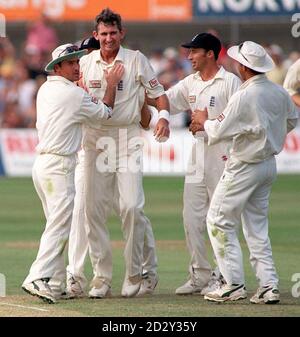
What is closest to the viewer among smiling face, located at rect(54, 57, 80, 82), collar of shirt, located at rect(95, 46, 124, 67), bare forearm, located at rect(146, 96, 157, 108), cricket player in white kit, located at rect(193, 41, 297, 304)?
cricket player in white kit, located at rect(193, 41, 297, 304)

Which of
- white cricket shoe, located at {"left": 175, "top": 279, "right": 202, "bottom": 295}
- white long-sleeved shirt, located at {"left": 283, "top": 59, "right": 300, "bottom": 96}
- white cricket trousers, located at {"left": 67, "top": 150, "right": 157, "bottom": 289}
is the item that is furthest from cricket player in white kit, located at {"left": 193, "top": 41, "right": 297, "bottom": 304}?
white long-sleeved shirt, located at {"left": 283, "top": 59, "right": 300, "bottom": 96}

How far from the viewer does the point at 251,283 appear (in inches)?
485

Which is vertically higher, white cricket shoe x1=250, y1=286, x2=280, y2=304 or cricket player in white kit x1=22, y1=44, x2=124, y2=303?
cricket player in white kit x1=22, y1=44, x2=124, y2=303

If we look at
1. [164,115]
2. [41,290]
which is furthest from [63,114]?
[41,290]

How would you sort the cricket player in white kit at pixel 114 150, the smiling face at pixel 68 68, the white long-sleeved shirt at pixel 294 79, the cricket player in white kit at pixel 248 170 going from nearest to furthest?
the cricket player in white kit at pixel 248 170, the smiling face at pixel 68 68, the cricket player in white kit at pixel 114 150, the white long-sleeved shirt at pixel 294 79

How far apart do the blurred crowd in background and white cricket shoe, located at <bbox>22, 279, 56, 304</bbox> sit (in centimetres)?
1632

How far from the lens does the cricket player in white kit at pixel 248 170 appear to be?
10.7 metres

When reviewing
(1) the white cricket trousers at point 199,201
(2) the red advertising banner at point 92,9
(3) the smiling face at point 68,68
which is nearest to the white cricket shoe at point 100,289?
(1) the white cricket trousers at point 199,201

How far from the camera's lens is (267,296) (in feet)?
35.1

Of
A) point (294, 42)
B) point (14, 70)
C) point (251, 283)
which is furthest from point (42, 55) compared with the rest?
point (251, 283)

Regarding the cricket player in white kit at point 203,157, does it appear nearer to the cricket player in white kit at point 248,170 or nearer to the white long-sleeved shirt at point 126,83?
the white long-sleeved shirt at point 126,83

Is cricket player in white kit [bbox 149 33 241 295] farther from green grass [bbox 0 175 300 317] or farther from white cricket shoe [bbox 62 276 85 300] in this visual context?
white cricket shoe [bbox 62 276 85 300]

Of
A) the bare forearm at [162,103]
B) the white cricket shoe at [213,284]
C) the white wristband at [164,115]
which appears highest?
the bare forearm at [162,103]

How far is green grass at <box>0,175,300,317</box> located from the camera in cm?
1039
